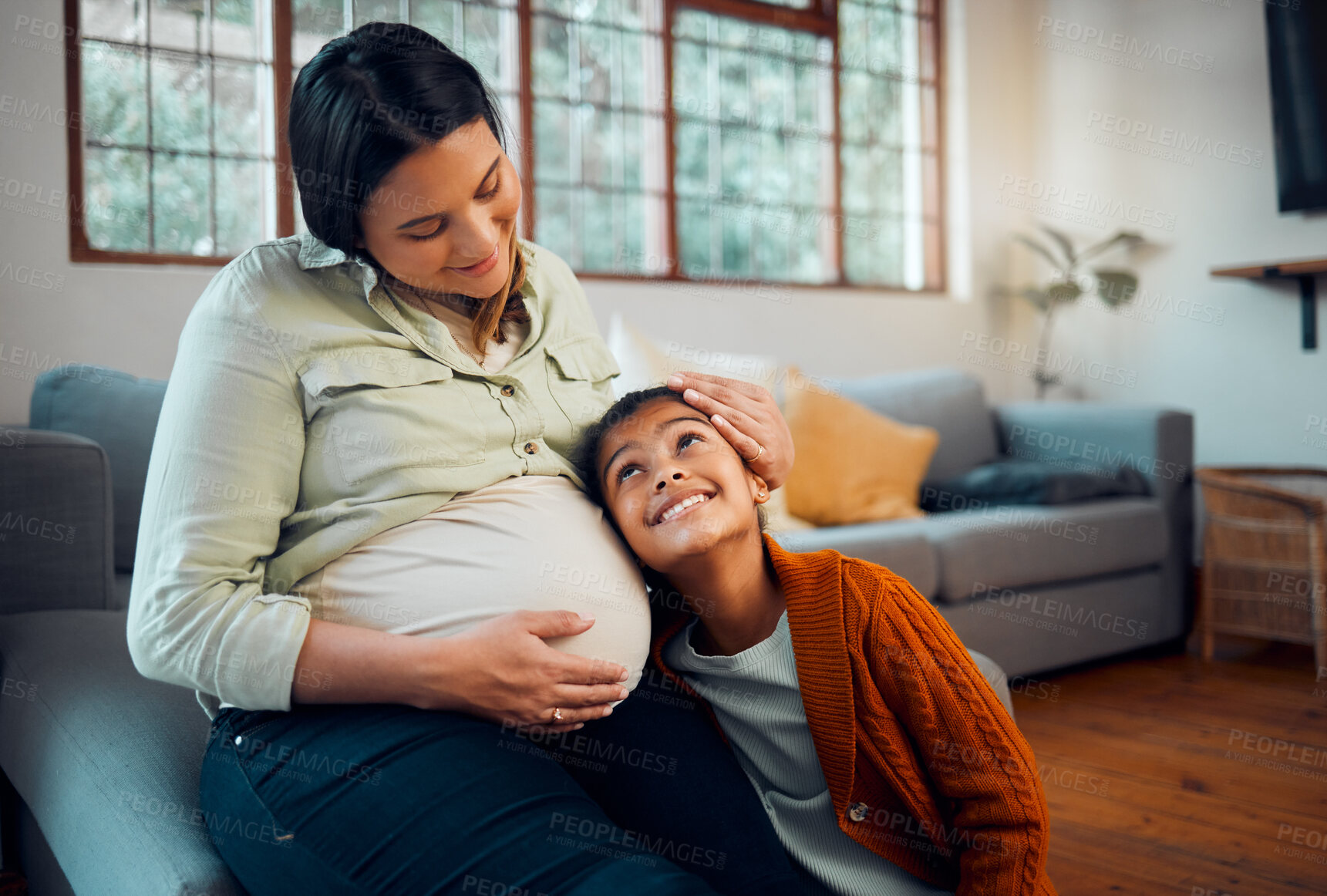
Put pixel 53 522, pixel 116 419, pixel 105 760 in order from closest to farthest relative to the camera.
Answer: pixel 105 760 → pixel 53 522 → pixel 116 419

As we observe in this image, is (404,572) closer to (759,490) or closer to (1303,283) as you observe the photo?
(759,490)

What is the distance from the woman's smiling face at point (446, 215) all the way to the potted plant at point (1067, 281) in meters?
3.64

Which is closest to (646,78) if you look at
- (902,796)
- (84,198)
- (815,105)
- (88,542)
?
(815,105)

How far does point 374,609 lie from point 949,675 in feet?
1.87

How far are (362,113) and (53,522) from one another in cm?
101

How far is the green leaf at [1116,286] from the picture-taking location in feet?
13.3

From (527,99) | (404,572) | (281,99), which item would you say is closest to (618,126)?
(527,99)

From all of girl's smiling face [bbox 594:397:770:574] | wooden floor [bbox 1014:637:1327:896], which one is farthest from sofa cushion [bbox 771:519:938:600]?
girl's smiling face [bbox 594:397:770:574]

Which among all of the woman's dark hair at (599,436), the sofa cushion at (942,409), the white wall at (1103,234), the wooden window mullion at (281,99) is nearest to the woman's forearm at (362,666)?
the woman's dark hair at (599,436)

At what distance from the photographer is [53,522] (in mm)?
1552

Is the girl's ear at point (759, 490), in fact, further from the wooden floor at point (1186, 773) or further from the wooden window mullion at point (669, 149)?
the wooden window mullion at point (669, 149)

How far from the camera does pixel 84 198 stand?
8.70ft

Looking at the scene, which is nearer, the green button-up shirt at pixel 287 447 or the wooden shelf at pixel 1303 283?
the green button-up shirt at pixel 287 447

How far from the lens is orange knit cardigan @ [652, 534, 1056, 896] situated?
936 millimetres
